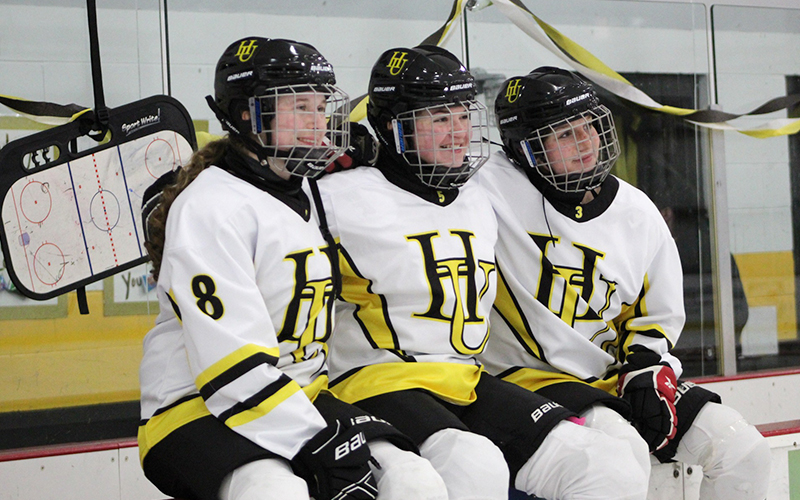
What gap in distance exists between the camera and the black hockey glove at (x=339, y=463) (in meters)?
1.42

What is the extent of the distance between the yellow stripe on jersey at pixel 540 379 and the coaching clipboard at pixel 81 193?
44.4 inches

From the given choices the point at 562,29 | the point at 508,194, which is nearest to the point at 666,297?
the point at 508,194

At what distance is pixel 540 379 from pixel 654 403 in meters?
0.26

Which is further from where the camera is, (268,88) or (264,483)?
(268,88)

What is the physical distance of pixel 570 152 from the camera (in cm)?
199

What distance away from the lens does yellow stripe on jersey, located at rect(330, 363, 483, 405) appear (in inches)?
68.2

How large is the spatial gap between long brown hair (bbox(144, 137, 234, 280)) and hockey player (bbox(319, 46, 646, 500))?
248 millimetres

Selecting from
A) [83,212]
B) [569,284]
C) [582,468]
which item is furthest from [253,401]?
[83,212]

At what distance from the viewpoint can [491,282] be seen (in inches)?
75.4

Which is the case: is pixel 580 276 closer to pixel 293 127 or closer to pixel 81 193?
pixel 293 127

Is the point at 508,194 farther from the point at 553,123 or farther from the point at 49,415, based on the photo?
the point at 49,415

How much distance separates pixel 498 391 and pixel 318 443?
1.67 ft

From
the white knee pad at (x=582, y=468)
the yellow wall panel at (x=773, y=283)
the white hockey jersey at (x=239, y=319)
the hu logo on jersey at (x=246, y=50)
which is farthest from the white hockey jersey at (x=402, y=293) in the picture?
the yellow wall panel at (x=773, y=283)

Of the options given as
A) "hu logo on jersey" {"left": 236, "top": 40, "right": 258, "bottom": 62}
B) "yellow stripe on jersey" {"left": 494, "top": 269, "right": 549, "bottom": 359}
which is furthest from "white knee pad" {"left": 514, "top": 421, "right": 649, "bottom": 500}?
"hu logo on jersey" {"left": 236, "top": 40, "right": 258, "bottom": 62}
